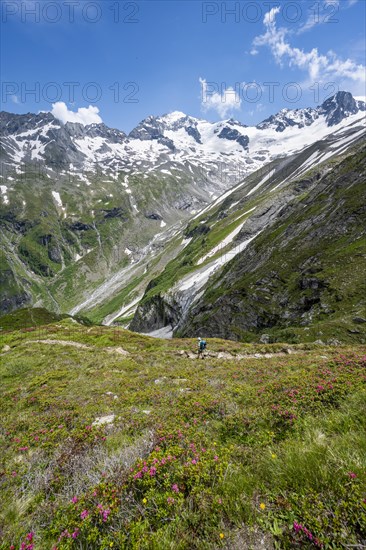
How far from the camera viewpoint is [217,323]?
4978cm

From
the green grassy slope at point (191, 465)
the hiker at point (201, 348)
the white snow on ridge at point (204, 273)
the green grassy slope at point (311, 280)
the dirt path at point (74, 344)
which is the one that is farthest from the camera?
the white snow on ridge at point (204, 273)

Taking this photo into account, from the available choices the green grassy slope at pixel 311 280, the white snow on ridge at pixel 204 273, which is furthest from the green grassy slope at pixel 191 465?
the white snow on ridge at pixel 204 273

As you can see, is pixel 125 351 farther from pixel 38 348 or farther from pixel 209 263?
pixel 209 263

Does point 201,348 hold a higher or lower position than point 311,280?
higher

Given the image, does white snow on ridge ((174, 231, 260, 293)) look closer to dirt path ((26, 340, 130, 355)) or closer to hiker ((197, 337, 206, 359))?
dirt path ((26, 340, 130, 355))

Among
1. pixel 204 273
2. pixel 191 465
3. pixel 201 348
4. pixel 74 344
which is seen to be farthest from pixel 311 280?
pixel 204 273

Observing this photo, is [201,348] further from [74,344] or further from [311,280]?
[311,280]

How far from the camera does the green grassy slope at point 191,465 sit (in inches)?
146

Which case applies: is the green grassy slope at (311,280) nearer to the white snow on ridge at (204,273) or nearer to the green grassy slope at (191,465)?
the green grassy slope at (191,465)

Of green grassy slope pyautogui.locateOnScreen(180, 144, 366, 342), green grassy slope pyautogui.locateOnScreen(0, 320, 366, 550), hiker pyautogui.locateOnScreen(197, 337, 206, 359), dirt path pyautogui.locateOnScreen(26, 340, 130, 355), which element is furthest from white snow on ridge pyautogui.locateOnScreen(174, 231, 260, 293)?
green grassy slope pyautogui.locateOnScreen(0, 320, 366, 550)

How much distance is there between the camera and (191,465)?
512cm

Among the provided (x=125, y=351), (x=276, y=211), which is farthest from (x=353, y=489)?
(x=276, y=211)

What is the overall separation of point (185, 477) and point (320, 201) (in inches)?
2802

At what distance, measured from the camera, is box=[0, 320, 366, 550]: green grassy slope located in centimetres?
370
